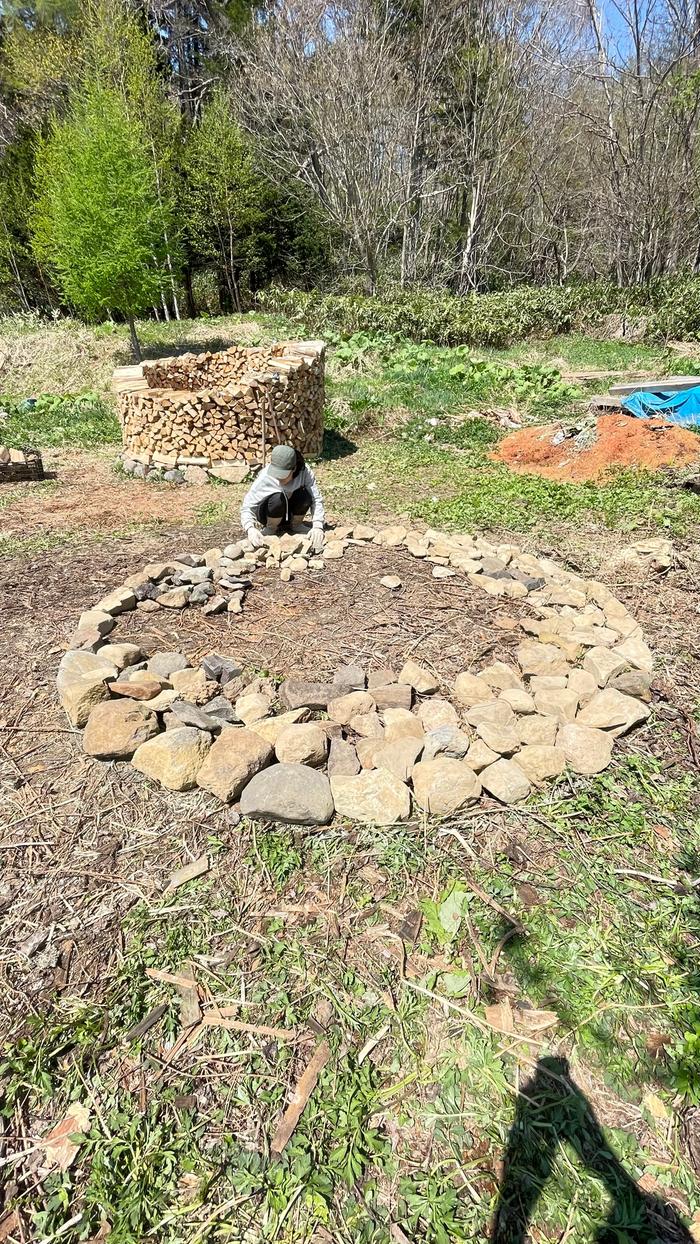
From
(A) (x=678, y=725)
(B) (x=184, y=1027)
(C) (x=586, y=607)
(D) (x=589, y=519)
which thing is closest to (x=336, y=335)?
(D) (x=589, y=519)

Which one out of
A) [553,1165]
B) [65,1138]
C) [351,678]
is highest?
[351,678]

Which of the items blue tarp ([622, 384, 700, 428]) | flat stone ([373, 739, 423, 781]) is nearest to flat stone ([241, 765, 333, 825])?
flat stone ([373, 739, 423, 781])

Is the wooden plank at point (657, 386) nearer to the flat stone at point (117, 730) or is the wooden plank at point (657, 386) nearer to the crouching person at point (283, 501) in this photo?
the crouching person at point (283, 501)

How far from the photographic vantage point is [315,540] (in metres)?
4.61

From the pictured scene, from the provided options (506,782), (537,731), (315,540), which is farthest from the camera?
(315,540)

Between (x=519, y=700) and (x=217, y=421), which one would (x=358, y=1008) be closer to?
(x=519, y=700)

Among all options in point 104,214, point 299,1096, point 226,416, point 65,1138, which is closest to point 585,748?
point 299,1096

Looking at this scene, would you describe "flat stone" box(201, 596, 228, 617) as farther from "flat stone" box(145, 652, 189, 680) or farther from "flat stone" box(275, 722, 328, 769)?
"flat stone" box(275, 722, 328, 769)

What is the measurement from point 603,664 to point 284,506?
280cm

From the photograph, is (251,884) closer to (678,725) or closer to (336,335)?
(678,725)

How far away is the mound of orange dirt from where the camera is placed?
713 centimetres

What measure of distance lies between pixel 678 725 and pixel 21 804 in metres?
2.89

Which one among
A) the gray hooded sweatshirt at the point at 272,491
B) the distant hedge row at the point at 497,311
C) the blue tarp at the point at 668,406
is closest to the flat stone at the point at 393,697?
the gray hooded sweatshirt at the point at 272,491

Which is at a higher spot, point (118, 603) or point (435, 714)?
point (118, 603)
